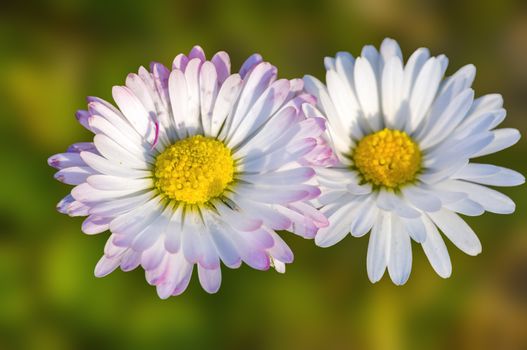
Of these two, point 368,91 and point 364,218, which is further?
point 368,91

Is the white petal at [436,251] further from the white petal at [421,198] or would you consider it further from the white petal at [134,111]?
the white petal at [134,111]

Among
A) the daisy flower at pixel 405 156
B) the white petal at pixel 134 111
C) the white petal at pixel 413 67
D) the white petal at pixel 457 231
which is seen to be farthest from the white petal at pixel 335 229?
the white petal at pixel 134 111

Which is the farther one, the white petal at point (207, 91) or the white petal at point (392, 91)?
the white petal at point (392, 91)

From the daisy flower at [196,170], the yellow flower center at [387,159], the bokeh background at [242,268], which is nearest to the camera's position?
the daisy flower at [196,170]

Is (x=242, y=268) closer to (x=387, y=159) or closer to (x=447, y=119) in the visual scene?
(x=387, y=159)

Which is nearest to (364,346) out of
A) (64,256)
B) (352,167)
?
(352,167)

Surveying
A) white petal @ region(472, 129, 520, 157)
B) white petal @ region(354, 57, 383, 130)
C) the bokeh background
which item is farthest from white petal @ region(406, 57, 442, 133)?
the bokeh background

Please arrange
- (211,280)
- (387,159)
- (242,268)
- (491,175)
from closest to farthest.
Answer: (211,280) → (491,175) → (387,159) → (242,268)

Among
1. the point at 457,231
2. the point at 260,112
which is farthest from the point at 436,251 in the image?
the point at 260,112
